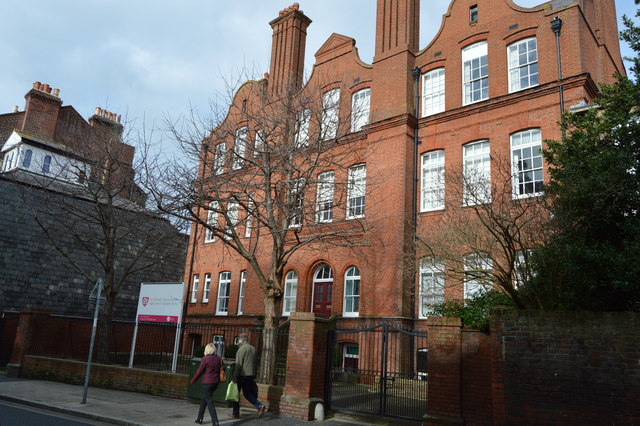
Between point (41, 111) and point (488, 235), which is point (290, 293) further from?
point (41, 111)

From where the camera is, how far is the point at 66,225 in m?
18.3

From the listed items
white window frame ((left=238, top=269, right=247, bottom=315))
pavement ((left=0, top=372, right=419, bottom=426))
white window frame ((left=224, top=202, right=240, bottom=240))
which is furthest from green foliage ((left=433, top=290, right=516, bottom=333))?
white window frame ((left=238, top=269, right=247, bottom=315))

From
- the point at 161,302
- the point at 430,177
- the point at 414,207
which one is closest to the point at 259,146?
the point at 161,302

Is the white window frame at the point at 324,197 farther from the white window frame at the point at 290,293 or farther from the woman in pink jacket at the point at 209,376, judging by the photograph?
the woman in pink jacket at the point at 209,376

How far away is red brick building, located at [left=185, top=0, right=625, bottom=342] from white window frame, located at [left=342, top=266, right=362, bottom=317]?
57 millimetres

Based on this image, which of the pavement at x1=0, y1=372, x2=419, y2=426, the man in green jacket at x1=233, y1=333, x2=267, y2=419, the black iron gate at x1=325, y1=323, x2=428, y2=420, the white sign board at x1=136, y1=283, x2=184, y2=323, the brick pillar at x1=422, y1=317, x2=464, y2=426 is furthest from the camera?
the white sign board at x1=136, y1=283, x2=184, y2=323

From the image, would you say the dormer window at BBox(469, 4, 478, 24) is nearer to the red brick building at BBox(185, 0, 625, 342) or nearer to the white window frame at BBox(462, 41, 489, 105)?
the red brick building at BBox(185, 0, 625, 342)

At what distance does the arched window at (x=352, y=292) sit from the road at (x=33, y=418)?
36.4ft

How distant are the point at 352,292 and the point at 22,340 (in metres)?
12.0

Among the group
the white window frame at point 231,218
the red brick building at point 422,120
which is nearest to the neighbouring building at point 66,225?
the white window frame at point 231,218

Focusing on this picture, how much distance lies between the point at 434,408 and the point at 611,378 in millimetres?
3066

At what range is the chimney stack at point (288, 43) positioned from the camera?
24.6m

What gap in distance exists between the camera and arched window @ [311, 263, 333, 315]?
20.2m

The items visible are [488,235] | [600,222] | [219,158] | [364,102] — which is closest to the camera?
[600,222]
